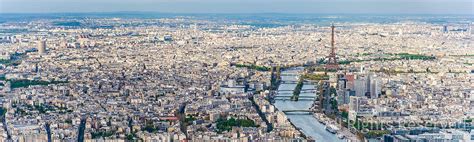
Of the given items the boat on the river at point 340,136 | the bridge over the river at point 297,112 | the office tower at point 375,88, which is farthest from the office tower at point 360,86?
the boat on the river at point 340,136

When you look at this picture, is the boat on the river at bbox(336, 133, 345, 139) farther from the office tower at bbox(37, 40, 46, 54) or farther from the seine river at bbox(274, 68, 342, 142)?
the office tower at bbox(37, 40, 46, 54)

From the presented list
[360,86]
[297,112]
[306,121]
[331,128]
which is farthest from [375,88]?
[331,128]

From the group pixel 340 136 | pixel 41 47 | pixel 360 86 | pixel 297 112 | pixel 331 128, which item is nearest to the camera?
pixel 340 136

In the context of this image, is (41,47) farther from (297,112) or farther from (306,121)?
(306,121)

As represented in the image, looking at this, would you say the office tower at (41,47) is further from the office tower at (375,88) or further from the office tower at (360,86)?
the office tower at (375,88)

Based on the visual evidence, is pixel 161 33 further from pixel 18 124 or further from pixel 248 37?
pixel 18 124

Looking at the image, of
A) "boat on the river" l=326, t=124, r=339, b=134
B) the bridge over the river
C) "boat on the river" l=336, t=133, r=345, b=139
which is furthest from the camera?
the bridge over the river

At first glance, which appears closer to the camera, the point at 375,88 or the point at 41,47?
the point at 375,88

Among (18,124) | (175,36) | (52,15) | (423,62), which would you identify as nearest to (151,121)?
(18,124)

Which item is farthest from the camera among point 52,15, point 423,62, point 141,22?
point 141,22


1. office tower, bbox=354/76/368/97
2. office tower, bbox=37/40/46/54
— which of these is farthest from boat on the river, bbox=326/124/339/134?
office tower, bbox=37/40/46/54

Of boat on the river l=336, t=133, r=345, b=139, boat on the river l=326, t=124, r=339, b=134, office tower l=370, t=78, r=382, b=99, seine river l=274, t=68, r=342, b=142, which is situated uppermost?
office tower l=370, t=78, r=382, b=99
